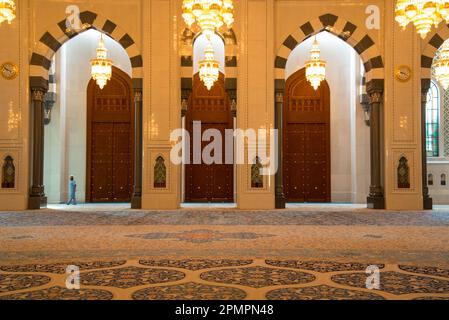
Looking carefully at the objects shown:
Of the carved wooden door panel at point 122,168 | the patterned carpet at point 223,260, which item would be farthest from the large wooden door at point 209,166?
the patterned carpet at point 223,260

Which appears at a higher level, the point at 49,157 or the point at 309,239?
the point at 49,157

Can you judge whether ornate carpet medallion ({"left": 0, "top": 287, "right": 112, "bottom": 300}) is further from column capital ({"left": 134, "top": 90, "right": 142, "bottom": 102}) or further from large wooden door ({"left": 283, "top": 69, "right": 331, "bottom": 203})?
large wooden door ({"left": 283, "top": 69, "right": 331, "bottom": 203})

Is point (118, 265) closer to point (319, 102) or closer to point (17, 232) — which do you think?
point (17, 232)

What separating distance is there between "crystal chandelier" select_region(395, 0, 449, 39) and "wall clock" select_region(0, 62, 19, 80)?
21.7 feet

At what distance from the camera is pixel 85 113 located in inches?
462

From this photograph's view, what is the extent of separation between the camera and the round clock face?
896cm

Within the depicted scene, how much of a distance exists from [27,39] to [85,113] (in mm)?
3049

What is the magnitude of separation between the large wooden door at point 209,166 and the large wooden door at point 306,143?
1.43 meters

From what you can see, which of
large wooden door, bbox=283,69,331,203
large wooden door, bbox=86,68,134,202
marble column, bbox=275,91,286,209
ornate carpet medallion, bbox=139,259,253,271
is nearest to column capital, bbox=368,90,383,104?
marble column, bbox=275,91,286,209

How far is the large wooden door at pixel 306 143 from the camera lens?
11.8m

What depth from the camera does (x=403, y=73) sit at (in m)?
8.98

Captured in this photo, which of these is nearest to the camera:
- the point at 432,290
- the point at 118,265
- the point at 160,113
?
the point at 432,290

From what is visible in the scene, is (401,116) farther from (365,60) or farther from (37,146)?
(37,146)
